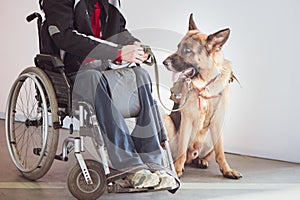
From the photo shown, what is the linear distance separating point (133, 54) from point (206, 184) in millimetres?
843

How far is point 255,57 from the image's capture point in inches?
122

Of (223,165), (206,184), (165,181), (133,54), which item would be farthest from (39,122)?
(223,165)

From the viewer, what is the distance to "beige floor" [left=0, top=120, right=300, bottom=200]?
90.9 inches

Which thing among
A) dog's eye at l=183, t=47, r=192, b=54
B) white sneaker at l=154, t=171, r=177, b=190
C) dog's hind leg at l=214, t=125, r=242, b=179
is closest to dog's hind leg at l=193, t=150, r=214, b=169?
dog's hind leg at l=214, t=125, r=242, b=179

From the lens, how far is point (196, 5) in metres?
3.22

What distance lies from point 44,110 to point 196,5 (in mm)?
1421

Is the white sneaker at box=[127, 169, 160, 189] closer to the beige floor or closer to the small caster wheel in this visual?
the small caster wheel

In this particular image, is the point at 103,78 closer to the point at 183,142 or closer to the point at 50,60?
the point at 50,60

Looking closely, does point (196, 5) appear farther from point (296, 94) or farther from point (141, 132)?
point (141, 132)

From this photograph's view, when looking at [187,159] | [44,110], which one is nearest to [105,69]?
[44,110]

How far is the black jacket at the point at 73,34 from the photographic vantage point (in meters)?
2.15

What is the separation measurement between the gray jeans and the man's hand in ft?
0.42

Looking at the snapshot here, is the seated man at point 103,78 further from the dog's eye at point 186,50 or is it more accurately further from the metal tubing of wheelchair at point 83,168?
the dog's eye at point 186,50

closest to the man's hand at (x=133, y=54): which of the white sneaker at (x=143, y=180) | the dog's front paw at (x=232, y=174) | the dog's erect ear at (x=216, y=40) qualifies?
the white sneaker at (x=143, y=180)
